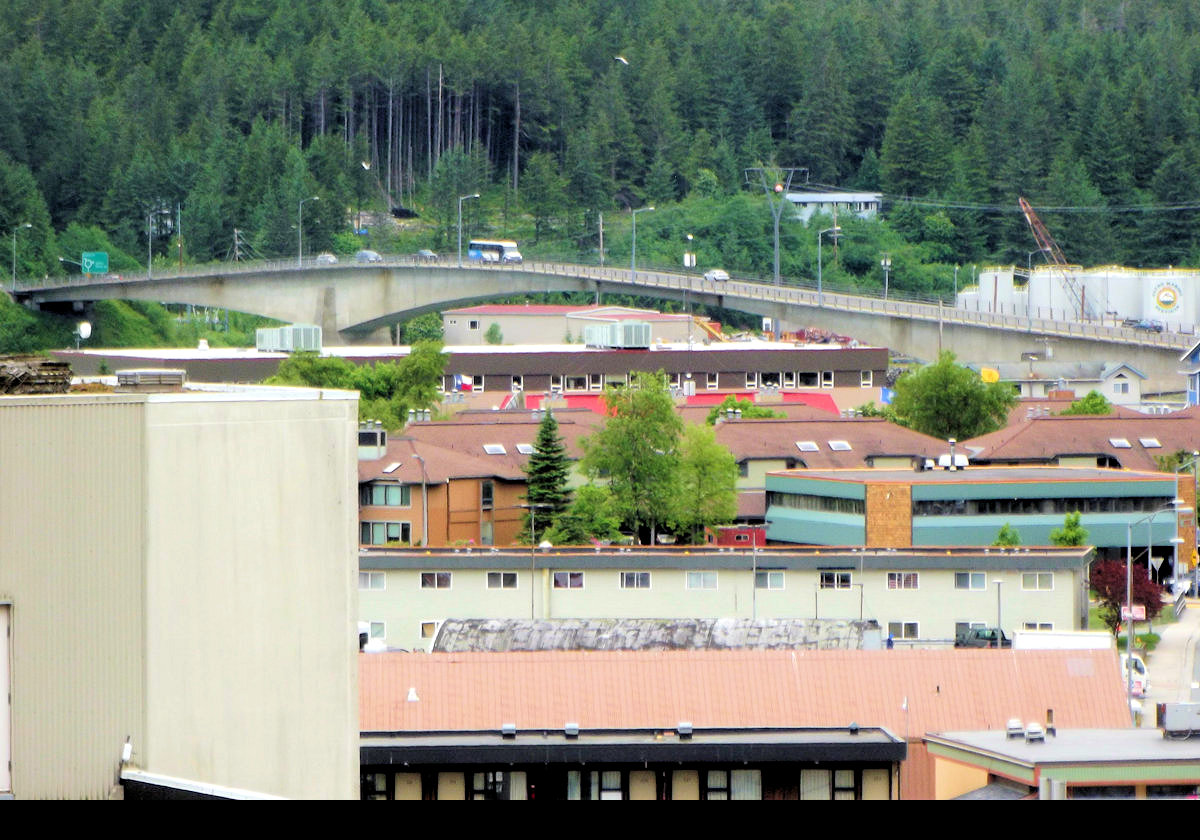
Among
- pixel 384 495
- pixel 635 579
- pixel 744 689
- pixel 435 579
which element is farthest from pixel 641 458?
pixel 744 689

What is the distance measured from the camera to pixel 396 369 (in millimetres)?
52281

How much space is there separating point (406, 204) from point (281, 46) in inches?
880

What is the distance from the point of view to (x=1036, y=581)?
28922mm

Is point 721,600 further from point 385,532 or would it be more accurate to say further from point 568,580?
point 385,532

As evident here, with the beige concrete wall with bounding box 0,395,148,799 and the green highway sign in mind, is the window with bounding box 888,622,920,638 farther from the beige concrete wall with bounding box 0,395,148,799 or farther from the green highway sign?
the green highway sign

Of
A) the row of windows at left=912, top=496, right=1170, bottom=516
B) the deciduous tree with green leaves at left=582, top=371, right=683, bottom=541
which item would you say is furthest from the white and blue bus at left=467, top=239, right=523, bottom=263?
the row of windows at left=912, top=496, right=1170, bottom=516

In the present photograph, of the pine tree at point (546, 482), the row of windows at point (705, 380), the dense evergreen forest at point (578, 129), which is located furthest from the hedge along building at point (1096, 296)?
the pine tree at point (546, 482)

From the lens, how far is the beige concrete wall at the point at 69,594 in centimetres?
554

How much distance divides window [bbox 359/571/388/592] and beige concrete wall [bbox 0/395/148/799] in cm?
2327

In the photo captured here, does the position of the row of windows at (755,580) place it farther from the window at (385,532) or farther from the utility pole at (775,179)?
the utility pole at (775,179)

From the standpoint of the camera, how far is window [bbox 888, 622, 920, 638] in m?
28.6

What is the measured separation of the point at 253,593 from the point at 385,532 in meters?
30.4

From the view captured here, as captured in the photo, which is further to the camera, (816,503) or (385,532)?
(385,532)
